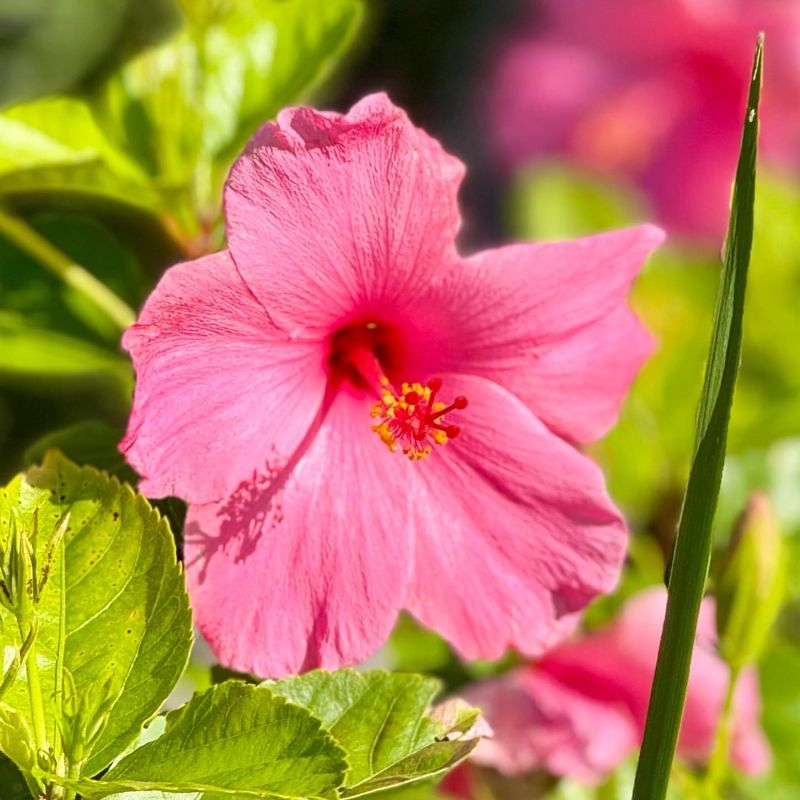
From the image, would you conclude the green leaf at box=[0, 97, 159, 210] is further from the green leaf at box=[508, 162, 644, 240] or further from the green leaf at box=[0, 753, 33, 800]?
the green leaf at box=[508, 162, 644, 240]

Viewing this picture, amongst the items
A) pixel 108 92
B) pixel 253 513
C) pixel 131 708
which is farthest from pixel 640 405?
pixel 131 708

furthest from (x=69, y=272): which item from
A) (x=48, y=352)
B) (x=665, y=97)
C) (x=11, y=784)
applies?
(x=665, y=97)

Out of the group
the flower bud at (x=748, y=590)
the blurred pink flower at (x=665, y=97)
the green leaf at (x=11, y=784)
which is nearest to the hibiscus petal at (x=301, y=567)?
the green leaf at (x=11, y=784)

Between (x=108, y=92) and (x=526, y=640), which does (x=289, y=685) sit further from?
(x=108, y=92)

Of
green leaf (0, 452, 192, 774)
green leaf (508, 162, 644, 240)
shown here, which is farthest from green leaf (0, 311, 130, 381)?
green leaf (508, 162, 644, 240)

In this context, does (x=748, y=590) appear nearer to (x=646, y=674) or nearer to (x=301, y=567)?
(x=646, y=674)

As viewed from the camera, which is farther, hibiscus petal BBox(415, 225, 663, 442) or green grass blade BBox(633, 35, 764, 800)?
hibiscus petal BBox(415, 225, 663, 442)

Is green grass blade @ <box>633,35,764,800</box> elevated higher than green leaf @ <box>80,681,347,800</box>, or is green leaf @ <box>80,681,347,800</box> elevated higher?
green grass blade @ <box>633,35,764,800</box>

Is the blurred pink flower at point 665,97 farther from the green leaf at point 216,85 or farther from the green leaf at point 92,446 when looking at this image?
the green leaf at point 92,446
